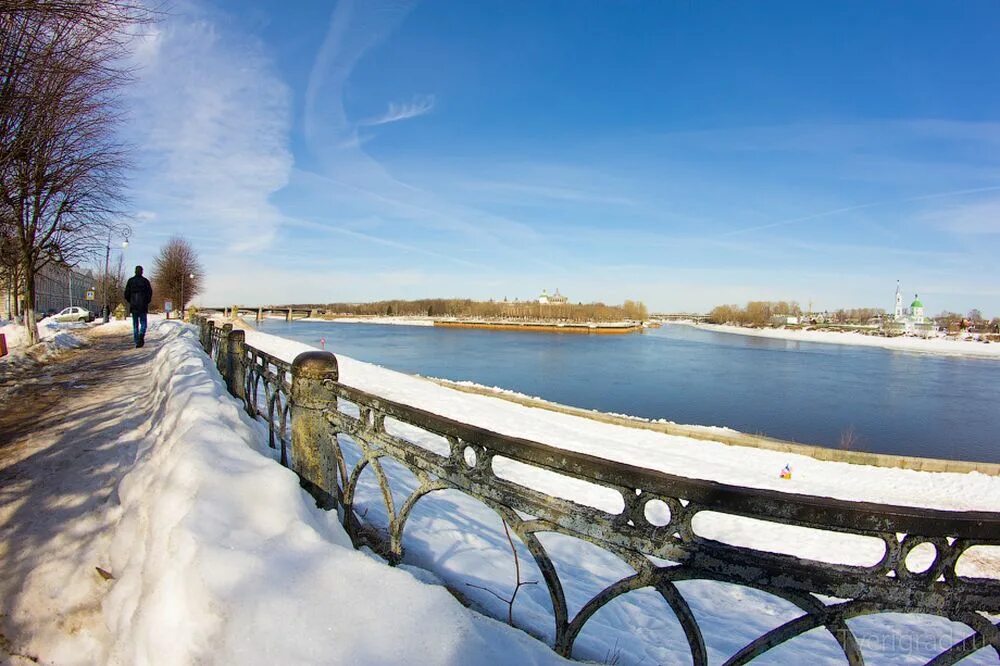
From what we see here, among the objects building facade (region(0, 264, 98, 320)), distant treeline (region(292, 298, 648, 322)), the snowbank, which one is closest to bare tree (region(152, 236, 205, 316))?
building facade (region(0, 264, 98, 320))

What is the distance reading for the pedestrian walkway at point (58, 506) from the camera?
241 cm

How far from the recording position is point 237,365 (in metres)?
6.73

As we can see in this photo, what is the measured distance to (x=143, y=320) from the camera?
535 inches

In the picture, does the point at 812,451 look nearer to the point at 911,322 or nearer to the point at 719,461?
the point at 719,461

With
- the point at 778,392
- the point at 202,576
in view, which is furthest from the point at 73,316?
the point at 778,392

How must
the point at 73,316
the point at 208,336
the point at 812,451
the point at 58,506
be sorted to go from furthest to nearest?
the point at 73,316 < the point at 812,451 < the point at 208,336 < the point at 58,506

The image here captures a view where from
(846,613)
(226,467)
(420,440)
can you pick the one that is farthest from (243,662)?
(420,440)

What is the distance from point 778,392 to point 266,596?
31854 millimetres

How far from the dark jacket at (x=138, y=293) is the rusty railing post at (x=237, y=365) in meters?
7.03

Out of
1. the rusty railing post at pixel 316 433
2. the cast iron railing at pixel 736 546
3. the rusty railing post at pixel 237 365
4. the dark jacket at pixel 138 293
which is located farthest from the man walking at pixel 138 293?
the cast iron railing at pixel 736 546

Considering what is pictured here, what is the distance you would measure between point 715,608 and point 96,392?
349 inches

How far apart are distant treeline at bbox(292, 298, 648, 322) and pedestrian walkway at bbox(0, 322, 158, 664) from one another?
129 m

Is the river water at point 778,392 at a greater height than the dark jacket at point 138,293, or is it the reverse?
the dark jacket at point 138,293

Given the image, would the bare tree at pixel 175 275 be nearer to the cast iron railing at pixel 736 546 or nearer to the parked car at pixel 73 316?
the parked car at pixel 73 316
